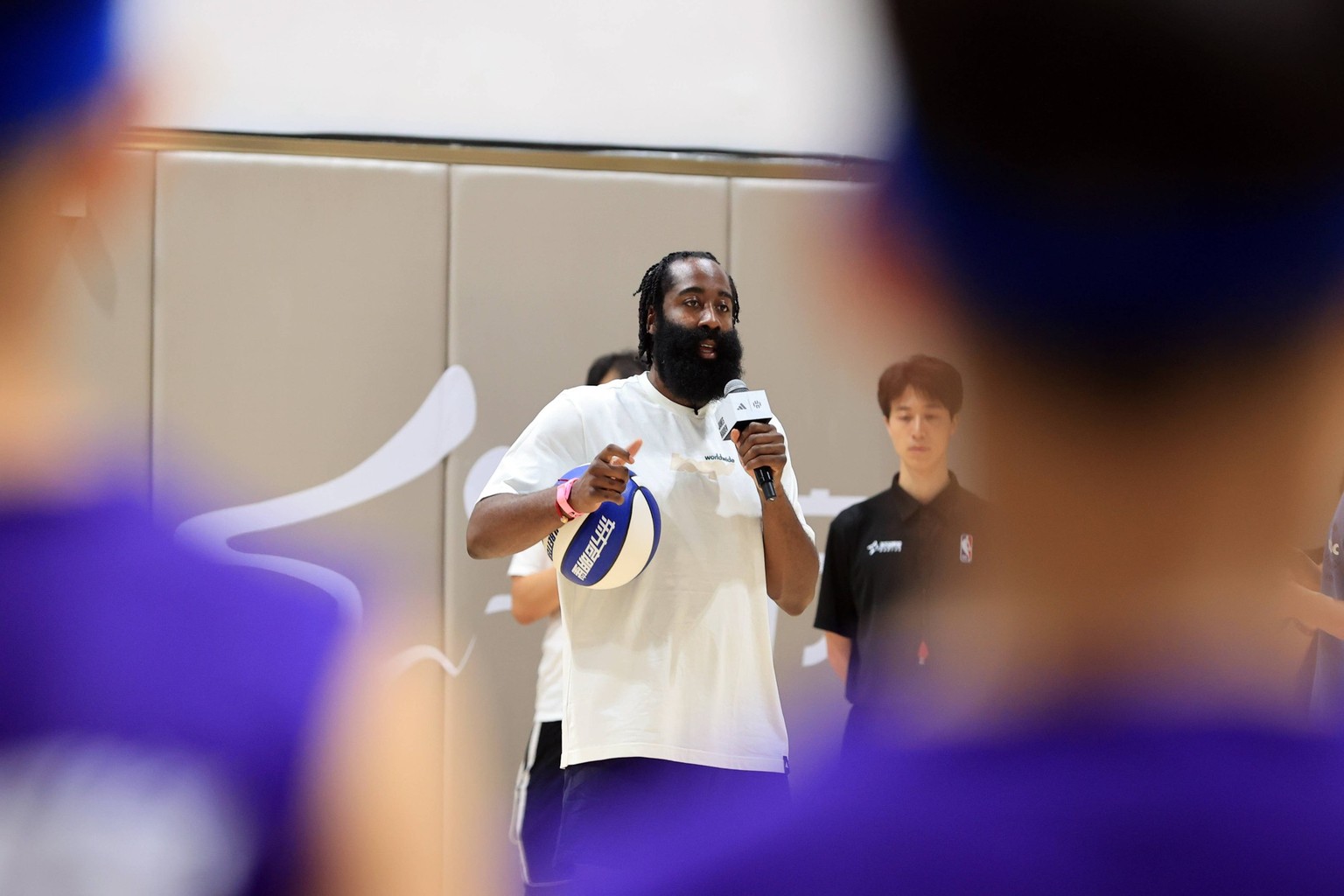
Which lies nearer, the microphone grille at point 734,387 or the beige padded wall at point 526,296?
the microphone grille at point 734,387

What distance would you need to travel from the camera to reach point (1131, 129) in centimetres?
258

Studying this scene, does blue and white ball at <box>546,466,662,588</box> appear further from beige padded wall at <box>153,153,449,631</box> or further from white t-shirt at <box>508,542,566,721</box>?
beige padded wall at <box>153,153,449,631</box>

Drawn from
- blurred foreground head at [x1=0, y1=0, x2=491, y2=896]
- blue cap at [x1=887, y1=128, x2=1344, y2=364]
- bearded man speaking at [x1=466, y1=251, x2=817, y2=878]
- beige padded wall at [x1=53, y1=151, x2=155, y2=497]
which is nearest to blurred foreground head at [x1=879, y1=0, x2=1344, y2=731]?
blue cap at [x1=887, y1=128, x2=1344, y2=364]

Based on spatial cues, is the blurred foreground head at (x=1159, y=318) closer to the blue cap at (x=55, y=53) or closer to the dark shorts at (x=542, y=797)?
the dark shorts at (x=542, y=797)

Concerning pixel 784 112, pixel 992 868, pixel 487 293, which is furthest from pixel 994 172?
pixel 992 868

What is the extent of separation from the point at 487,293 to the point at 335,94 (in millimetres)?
619

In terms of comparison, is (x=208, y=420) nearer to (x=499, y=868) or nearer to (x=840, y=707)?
(x=499, y=868)

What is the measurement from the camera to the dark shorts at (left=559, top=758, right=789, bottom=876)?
194 centimetres

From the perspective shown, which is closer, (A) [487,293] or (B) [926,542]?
(B) [926,542]

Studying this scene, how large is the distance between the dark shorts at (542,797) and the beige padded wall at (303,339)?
54cm

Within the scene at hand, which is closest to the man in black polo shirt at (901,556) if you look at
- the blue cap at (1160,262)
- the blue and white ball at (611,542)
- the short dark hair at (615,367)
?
the blue cap at (1160,262)

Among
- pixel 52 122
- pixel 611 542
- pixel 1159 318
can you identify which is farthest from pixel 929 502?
pixel 52 122

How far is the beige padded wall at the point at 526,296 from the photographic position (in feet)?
10.3

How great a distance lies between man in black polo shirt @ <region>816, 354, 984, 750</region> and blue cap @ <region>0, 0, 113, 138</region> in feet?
6.87
